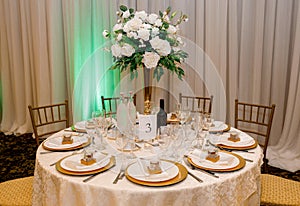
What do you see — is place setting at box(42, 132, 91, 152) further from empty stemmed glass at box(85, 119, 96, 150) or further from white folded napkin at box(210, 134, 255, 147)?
white folded napkin at box(210, 134, 255, 147)

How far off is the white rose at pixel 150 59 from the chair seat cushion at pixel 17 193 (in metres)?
1.19

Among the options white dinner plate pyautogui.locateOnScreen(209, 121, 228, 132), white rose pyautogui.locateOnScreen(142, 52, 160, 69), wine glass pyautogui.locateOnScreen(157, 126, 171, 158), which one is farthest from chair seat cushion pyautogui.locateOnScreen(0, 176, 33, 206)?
white dinner plate pyautogui.locateOnScreen(209, 121, 228, 132)

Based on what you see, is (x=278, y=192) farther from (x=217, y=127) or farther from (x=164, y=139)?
(x=164, y=139)

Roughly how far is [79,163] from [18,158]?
260 centimetres

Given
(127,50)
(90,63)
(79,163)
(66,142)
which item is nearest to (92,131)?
(66,142)

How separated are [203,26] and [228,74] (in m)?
0.68

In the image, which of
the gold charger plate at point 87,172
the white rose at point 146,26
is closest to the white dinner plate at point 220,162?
the gold charger plate at point 87,172

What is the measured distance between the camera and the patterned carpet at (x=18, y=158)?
355 cm

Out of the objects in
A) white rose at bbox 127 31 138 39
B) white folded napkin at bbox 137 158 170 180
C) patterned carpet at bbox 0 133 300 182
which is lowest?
patterned carpet at bbox 0 133 300 182

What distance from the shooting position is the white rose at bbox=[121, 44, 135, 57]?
218 centimetres

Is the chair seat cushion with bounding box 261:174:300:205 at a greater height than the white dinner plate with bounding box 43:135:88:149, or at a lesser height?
lesser

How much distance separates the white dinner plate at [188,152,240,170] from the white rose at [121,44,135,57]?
0.80 metres

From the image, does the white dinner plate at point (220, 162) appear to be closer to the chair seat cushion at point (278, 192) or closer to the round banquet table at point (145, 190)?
the round banquet table at point (145, 190)

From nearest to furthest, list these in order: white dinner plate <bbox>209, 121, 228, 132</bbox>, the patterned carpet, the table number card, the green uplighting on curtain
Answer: the table number card < white dinner plate <bbox>209, 121, 228, 132</bbox> < the patterned carpet < the green uplighting on curtain
